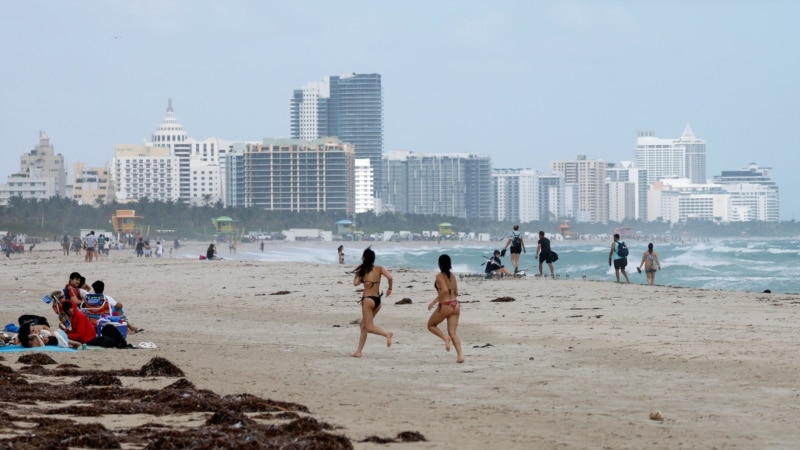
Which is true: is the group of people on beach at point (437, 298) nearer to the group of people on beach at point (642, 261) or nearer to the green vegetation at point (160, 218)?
the group of people on beach at point (642, 261)

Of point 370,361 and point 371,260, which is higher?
point 371,260

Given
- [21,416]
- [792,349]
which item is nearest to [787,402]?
[792,349]

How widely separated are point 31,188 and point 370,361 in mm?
171869

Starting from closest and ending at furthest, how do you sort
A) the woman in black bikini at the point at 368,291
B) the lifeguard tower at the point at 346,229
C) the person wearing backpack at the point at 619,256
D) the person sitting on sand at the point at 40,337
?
the woman in black bikini at the point at 368,291 < the person sitting on sand at the point at 40,337 < the person wearing backpack at the point at 619,256 < the lifeguard tower at the point at 346,229

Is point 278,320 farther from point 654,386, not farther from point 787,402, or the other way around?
point 787,402

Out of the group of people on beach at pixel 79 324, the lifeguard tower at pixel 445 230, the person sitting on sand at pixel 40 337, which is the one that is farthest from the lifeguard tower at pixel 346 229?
the person sitting on sand at pixel 40 337

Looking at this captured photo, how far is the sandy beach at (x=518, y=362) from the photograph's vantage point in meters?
9.09

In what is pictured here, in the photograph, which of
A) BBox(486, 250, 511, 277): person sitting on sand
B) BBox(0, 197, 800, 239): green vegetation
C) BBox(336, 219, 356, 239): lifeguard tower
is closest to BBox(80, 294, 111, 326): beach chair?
BBox(486, 250, 511, 277): person sitting on sand

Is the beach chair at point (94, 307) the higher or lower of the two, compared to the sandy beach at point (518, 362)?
higher

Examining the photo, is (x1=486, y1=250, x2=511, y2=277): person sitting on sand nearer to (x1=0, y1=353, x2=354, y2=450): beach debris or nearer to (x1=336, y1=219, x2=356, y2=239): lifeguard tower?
(x1=0, y1=353, x2=354, y2=450): beach debris

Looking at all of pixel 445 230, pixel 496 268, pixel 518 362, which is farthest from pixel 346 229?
pixel 518 362

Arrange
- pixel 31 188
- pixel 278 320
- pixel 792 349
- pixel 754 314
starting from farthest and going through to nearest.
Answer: pixel 31 188 < pixel 278 320 < pixel 754 314 < pixel 792 349

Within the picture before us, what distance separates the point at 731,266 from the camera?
6550cm

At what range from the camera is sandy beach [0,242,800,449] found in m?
9.09
